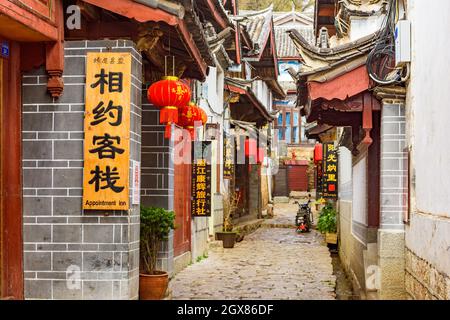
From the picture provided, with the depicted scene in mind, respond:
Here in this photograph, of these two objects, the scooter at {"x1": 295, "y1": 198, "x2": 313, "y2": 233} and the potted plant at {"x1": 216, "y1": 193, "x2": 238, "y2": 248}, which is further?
the scooter at {"x1": 295, "y1": 198, "x2": 313, "y2": 233}

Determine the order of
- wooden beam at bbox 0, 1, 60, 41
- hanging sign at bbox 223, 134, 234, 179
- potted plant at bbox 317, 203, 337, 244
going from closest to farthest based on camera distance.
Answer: wooden beam at bbox 0, 1, 60, 41, potted plant at bbox 317, 203, 337, 244, hanging sign at bbox 223, 134, 234, 179

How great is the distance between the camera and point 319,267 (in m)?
15.6

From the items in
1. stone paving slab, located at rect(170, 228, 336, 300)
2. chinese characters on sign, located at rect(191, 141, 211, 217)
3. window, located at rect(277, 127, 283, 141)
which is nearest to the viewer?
stone paving slab, located at rect(170, 228, 336, 300)

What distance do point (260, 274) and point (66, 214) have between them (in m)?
7.47

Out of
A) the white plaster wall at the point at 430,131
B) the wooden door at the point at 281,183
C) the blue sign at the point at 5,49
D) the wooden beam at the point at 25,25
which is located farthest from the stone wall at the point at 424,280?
the wooden door at the point at 281,183

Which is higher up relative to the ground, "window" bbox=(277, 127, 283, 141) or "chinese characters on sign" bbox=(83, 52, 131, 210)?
"window" bbox=(277, 127, 283, 141)

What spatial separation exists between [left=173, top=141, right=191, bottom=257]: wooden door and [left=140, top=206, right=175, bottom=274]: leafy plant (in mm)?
4038

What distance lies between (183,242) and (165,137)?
4705 mm

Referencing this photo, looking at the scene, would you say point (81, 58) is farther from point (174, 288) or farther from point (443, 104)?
point (174, 288)

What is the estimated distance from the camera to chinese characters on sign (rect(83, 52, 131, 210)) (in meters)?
7.38

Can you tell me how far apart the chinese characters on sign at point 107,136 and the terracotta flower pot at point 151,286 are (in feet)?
6.48

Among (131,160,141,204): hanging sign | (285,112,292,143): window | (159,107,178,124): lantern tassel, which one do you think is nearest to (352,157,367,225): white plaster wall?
(159,107,178,124): lantern tassel

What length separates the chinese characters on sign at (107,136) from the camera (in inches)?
290

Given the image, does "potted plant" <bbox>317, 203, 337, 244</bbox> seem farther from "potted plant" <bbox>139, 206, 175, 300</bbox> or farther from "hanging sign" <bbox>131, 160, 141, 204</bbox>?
"hanging sign" <bbox>131, 160, 141, 204</bbox>
